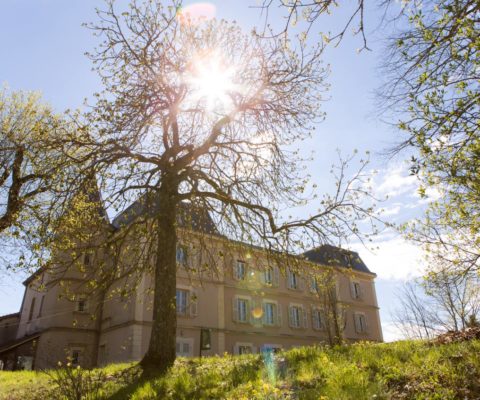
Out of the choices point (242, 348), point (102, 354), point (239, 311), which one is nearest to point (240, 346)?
point (242, 348)

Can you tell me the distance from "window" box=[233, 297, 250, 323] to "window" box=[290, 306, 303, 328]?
4.36m

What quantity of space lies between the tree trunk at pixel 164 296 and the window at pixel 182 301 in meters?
14.3

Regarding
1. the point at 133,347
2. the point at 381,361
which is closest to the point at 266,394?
the point at 381,361

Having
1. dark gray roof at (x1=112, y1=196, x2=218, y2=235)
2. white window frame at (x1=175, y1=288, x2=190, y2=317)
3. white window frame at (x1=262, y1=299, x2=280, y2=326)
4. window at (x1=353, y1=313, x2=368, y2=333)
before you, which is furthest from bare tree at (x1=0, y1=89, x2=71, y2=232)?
window at (x1=353, y1=313, x2=368, y2=333)

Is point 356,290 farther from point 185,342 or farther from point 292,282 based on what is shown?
point 185,342

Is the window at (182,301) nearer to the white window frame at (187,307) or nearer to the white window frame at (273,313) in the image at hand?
the white window frame at (187,307)

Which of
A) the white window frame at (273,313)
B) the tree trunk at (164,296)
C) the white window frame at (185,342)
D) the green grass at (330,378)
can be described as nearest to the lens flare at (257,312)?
the white window frame at (273,313)

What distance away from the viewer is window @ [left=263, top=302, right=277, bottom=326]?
2903cm

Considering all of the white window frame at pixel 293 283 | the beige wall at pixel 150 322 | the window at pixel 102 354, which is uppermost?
the white window frame at pixel 293 283

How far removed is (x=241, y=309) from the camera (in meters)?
28.0

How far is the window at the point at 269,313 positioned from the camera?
29.0 m

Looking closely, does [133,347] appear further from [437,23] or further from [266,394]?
[437,23]

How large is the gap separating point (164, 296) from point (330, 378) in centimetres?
555

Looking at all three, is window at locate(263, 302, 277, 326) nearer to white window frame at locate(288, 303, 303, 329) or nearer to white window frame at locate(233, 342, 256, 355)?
white window frame at locate(288, 303, 303, 329)
